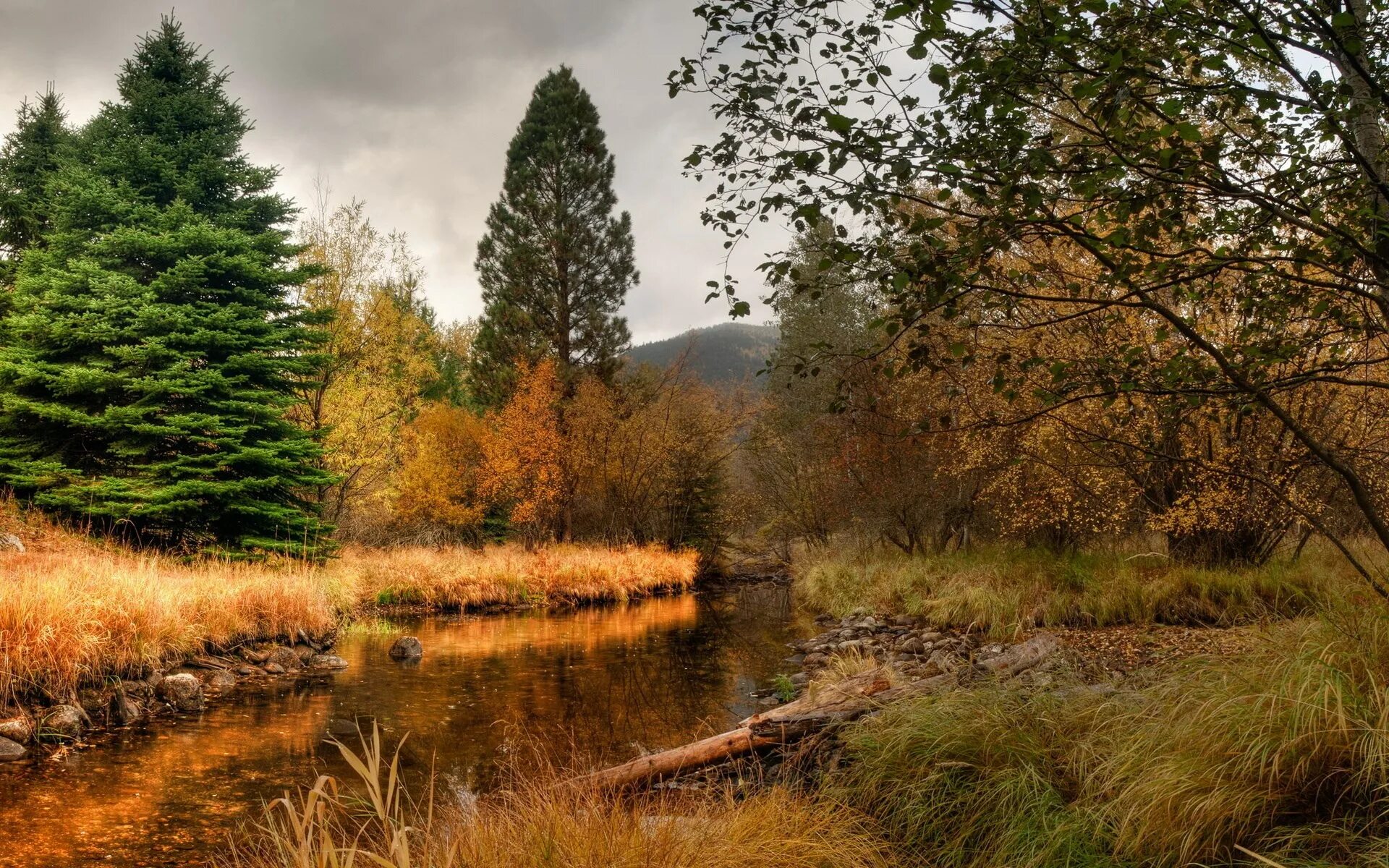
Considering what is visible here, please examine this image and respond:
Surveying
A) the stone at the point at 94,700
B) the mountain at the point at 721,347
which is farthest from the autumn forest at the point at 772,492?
the mountain at the point at 721,347

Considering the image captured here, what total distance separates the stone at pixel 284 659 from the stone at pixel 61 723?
292 centimetres

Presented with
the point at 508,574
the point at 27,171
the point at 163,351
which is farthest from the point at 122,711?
the point at 27,171

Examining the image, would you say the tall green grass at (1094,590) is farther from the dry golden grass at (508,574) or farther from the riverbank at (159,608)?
the riverbank at (159,608)

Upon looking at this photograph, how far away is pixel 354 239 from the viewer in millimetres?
19938

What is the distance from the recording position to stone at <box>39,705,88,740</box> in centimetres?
649

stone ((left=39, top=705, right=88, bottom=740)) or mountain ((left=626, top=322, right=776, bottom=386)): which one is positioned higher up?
mountain ((left=626, top=322, right=776, bottom=386))

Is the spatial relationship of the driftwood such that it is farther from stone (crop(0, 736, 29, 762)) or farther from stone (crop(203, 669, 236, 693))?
stone (crop(203, 669, 236, 693))

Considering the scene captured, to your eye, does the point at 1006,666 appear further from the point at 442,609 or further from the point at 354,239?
the point at 354,239

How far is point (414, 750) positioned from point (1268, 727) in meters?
6.23

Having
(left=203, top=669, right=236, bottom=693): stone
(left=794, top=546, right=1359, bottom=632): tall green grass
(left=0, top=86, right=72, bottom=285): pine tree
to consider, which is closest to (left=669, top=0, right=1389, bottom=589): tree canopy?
(left=794, top=546, right=1359, bottom=632): tall green grass

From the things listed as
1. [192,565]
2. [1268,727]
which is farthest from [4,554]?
[1268,727]

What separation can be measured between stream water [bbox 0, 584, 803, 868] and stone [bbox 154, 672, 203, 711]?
25 centimetres

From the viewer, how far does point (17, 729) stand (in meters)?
6.32

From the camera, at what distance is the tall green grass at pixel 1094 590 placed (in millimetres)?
8484
